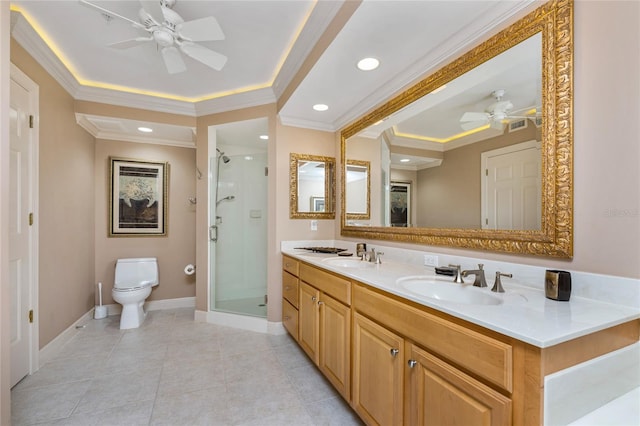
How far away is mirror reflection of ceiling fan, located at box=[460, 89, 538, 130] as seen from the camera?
138 cm

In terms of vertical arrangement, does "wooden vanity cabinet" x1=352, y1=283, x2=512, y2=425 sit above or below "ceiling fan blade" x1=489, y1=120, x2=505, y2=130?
below

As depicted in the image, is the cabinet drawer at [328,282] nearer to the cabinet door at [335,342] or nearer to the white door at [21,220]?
the cabinet door at [335,342]

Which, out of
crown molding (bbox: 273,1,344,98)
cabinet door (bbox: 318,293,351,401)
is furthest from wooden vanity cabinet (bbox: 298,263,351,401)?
crown molding (bbox: 273,1,344,98)

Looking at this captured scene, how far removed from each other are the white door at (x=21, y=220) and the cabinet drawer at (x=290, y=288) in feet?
6.53

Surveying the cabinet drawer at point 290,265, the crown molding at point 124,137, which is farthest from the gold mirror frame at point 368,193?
the crown molding at point 124,137

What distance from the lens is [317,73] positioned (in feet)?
6.62

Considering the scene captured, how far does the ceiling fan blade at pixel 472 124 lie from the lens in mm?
1519

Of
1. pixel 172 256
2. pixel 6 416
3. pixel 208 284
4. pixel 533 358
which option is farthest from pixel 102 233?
pixel 533 358

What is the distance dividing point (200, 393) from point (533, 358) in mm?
1982

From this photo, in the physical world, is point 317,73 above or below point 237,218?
above

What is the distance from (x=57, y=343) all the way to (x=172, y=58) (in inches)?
105

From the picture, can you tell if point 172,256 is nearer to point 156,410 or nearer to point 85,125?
point 85,125

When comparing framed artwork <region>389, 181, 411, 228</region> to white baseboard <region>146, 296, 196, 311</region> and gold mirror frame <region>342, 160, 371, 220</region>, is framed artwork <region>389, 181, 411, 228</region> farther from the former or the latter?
white baseboard <region>146, 296, 196, 311</region>

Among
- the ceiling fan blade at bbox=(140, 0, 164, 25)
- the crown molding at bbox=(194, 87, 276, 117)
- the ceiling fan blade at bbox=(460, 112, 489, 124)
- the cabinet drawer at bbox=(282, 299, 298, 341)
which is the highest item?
the ceiling fan blade at bbox=(140, 0, 164, 25)
